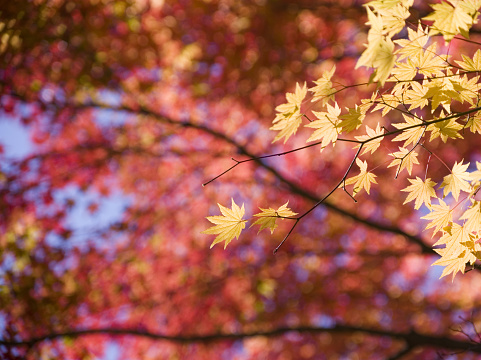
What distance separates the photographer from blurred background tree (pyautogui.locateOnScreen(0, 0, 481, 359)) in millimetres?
4734

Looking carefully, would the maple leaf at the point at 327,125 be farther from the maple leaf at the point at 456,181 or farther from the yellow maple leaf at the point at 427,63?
the maple leaf at the point at 456,181

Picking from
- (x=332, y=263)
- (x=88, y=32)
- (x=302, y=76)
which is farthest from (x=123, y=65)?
(x=332, y=263)

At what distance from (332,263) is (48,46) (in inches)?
196

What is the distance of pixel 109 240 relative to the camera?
18.3ft

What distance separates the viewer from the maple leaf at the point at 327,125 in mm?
1573

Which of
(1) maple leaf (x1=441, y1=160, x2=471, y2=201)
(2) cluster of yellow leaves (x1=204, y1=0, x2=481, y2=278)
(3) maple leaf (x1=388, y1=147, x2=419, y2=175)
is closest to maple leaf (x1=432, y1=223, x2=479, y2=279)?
(2) cluster of yellow leaves (x1=204, y1=0, x2=481, y2=278)

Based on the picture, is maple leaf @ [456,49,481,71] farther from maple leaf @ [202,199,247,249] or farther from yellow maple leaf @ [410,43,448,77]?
maple leaf @ [202,199,247,249]

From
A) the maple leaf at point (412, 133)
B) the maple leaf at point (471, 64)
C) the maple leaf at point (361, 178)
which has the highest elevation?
the maple leaf at point (471, 64)

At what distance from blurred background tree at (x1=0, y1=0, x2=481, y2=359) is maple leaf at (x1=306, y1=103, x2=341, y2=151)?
8.12 feet

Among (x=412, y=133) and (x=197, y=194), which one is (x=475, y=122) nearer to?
(x=412, y=133)

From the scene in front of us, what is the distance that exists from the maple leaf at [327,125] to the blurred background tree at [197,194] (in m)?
2.48

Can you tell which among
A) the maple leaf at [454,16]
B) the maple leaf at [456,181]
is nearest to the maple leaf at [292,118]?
the maple leaf at [454,16]

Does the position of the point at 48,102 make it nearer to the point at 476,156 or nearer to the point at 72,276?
the point at 72,276

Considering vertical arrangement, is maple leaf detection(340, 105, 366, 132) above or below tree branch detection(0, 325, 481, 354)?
above
